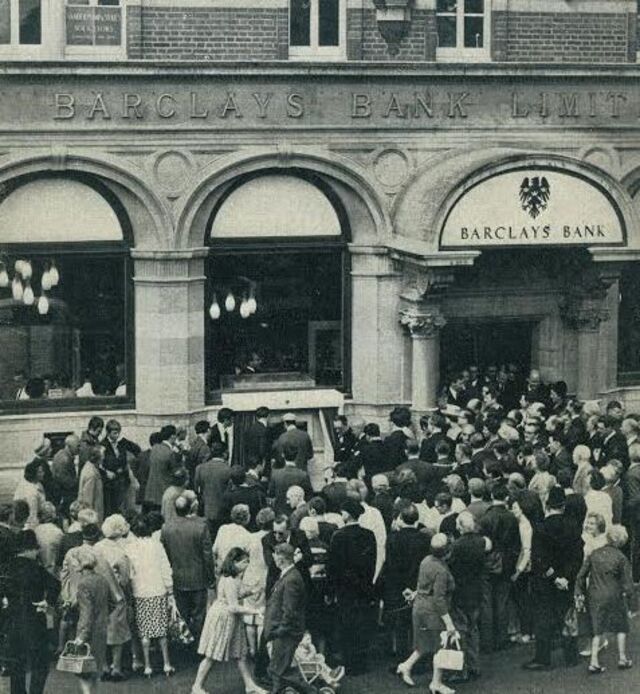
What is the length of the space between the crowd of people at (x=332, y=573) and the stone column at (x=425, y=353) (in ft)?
15.6

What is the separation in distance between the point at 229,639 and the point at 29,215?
31.1 feet

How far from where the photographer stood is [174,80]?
819 inches

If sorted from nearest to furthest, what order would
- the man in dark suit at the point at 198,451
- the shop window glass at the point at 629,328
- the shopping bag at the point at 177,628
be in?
the shopping bag at the point at 177,628, the man in dark suit at the point at 198,451, the shop window glass at the point at 629,328

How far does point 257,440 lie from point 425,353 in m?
3.91

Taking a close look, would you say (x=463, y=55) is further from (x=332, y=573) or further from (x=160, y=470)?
(x=332, y=573)

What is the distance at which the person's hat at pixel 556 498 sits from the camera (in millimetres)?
14383

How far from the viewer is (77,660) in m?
12.7

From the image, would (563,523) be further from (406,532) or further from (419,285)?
(419,285)

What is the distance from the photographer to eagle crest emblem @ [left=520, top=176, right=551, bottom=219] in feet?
69.4

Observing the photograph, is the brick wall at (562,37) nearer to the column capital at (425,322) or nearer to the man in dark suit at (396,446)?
the column capital at (425,322)

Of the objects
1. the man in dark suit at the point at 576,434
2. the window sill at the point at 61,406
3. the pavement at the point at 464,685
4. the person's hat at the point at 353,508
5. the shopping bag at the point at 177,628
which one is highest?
the window sill at the point at 61,406

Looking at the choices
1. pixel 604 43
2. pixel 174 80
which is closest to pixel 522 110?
pixel 604 43

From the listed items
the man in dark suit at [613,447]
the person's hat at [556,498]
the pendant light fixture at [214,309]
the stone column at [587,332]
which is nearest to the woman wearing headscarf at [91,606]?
the person's hat at [556,498]

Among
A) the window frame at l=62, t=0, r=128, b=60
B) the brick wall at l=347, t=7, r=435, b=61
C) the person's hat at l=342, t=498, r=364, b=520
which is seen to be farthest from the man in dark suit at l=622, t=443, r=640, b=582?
the window frame at l=62, t=0, r=128, b=60
